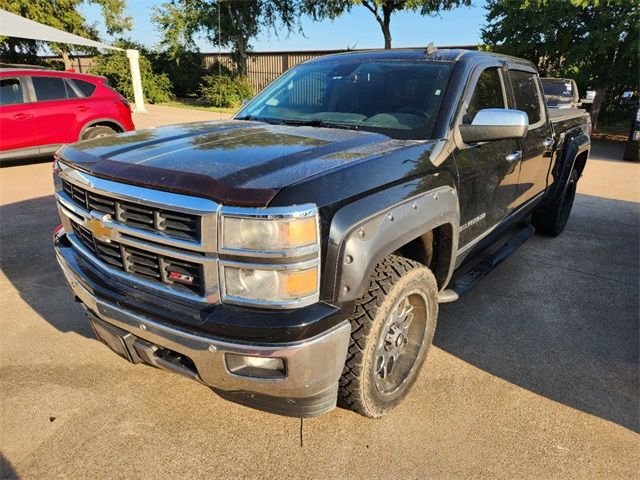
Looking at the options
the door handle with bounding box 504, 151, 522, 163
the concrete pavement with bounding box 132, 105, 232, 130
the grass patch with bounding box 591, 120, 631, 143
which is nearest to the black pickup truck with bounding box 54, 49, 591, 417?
the door handle with bounding box 504, 151, 522, 163

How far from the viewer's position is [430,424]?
8.28ft

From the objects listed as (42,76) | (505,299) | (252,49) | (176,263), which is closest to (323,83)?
(176,263)

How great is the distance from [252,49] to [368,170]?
2325 centimetres

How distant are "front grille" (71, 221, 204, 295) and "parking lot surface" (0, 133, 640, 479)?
2.86ft

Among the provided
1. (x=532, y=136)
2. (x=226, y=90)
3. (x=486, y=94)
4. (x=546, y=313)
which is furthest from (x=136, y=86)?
(x=546, y=313)

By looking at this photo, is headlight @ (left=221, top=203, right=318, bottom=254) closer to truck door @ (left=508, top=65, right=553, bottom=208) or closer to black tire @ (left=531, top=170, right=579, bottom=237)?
truck door @ (left=508, top=65, right=553, bottom=208)

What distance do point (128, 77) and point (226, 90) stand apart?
5.20 m

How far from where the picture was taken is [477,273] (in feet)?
11.6

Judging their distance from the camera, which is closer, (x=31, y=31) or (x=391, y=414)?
(x=391, y=414)

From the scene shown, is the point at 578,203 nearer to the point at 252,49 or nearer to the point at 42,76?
the point at 42,76

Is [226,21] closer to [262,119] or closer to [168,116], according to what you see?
[168,116]

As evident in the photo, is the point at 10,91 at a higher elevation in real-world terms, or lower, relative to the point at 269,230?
lower

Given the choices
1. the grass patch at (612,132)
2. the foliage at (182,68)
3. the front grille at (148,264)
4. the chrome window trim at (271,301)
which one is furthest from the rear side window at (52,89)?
the foliage at (182,68)

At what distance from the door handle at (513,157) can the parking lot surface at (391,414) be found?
1187mm
